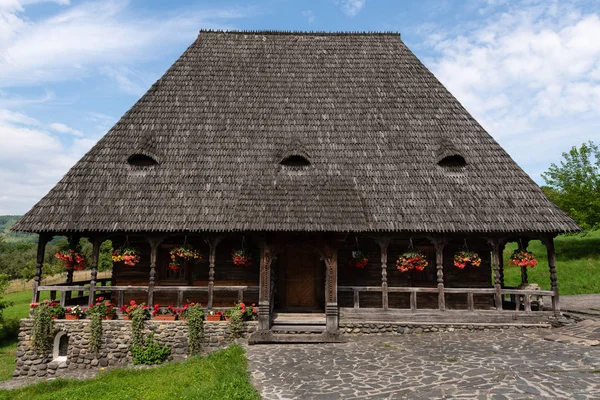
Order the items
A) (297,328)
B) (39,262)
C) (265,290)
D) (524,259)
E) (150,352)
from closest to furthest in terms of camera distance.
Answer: (150,352)
(297,328)
(265,290)
(39,262)
(524,259)

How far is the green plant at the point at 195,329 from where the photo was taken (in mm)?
10406

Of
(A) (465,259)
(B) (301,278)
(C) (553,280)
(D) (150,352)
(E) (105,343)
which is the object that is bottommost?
(D) (150,352)

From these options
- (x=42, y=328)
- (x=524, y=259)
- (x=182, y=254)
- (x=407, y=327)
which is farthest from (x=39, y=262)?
(x=524, y=259)

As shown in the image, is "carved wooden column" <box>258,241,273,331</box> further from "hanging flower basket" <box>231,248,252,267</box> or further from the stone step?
"hanging flower basket" <box>231,248,252,267</box>

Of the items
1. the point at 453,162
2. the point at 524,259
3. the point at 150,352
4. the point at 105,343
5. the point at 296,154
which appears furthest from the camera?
the point at 453,162

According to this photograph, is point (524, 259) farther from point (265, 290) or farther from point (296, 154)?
point (265, 290)

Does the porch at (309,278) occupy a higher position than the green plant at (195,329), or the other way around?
the porch at (309,278)

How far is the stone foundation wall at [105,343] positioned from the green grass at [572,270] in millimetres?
18755

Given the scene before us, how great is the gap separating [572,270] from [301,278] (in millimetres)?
20304

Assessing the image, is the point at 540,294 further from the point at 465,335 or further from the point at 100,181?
the point at 100,181

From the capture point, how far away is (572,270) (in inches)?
926

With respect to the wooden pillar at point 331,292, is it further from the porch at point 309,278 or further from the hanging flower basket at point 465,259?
the hanging flower basket at point 465,259

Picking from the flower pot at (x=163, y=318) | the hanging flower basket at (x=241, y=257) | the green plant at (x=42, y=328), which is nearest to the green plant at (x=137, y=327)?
the flower pot at (x=163, y=318)

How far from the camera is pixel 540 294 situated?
1126cm
